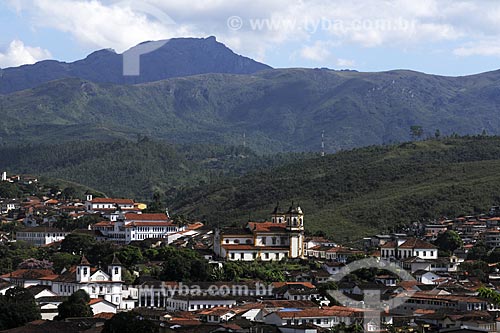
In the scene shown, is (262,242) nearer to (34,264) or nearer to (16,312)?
(34,264)

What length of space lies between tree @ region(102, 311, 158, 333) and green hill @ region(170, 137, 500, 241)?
52.9m

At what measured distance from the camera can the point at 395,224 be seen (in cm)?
10194

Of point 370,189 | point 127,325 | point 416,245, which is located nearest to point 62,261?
point 416,245

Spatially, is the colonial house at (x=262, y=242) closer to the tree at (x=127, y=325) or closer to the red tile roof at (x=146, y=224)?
the red tile roof at (x=146, y=224)

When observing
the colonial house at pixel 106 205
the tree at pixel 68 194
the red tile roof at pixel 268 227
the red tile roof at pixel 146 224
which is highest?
the tree at pixel 68 194

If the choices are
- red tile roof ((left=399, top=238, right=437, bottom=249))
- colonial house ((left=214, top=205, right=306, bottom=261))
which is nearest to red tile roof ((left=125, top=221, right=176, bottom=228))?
colonial house ((left=214, top=205, right=306, bottom=261))

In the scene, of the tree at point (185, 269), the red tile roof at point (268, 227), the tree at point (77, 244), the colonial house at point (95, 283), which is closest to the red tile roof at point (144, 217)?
the red tile roof at point (268, 227)

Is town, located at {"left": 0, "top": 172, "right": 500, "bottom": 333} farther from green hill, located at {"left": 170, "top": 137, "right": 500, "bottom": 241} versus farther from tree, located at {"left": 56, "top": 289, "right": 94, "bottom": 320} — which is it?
green hill, located at {"left": 170, "top": 137, "right": 500, "bottom": 241}

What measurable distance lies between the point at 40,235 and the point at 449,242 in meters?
33.0

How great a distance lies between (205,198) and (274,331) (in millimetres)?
93508

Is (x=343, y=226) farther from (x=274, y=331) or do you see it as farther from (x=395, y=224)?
(x=274, y=331)

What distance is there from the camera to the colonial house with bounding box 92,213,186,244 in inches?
3378

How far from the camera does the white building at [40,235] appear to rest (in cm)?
8656

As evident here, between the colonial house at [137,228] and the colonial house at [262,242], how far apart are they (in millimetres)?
7359
